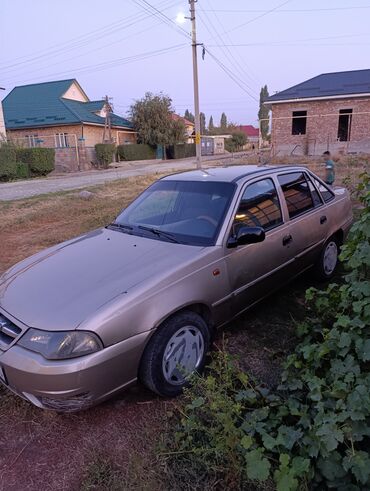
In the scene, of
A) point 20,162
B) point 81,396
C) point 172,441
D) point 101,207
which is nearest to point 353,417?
point 172,441

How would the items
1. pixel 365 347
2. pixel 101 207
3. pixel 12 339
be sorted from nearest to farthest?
pixel 365 347, pixel 12 339, pixel 101 207

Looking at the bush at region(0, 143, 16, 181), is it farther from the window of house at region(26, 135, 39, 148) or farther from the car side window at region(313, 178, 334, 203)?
the car side window at region(313, 178, 334, 203)

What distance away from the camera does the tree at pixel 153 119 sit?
39.9 metres

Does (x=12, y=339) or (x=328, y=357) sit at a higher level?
(x=12, y=339)

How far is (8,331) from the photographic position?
2416 millimetres

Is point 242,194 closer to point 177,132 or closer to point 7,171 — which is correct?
point 7,171

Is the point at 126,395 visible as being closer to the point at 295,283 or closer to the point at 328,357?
the point at 328,357

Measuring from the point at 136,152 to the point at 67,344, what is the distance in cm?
3754

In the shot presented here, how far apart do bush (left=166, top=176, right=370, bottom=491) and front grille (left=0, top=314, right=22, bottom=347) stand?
1.16 metres

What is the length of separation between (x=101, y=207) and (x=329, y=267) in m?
7.21

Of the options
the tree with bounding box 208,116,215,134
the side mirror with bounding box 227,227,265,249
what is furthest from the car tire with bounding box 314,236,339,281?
the tree with bounding box 208,116,215,134

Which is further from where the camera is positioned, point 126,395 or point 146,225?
point 146,225

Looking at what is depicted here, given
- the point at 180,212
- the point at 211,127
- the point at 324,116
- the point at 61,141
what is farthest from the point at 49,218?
the point at 211,127

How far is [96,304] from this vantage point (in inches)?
92.2
